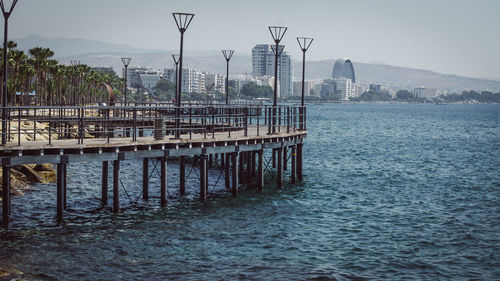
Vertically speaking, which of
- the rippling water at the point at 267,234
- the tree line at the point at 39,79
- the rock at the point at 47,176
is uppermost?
the tree line at the point at 39,79

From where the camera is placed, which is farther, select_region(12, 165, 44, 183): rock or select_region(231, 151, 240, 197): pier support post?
select_region(12, 165, 44, 183): rock

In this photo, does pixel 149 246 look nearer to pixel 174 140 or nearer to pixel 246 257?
pixel 246 257

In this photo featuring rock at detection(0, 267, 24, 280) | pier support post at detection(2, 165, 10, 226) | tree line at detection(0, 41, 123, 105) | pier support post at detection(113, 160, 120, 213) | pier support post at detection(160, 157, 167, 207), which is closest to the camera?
rock at detection(0, 267, 24, 280)

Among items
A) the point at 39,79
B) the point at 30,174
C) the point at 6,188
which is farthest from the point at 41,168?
the point at 39,79

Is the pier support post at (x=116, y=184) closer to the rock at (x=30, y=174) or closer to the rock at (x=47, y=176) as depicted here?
the rock at (x=30, y=174)

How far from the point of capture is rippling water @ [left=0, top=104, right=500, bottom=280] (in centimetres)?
2434

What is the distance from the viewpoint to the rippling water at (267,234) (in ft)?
79.9

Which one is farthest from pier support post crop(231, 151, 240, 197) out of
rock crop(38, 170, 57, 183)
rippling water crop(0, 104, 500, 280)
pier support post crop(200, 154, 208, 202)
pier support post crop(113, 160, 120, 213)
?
rock crop(38, 170, 57, 183)

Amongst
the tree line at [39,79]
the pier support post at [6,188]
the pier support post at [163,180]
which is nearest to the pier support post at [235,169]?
the pier support post at [163,180]

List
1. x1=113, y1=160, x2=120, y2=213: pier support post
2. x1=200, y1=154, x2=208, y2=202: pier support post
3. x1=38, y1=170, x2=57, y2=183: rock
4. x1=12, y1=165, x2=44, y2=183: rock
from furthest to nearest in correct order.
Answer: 1. x1=38, y1=170, x2=57, y2=183: rock
2. x1=12, y1=165, x2=44, y2=183: rock
3. x1=200, y1=154, x2=208, y2=202: pier support post
4. x1=113, y1=160, x2=120, y2=213: pier support post

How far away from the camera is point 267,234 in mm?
30141

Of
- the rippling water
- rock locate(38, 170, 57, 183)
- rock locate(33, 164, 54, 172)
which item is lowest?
the rippling water

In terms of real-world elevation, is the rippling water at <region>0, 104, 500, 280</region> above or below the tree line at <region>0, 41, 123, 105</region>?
below

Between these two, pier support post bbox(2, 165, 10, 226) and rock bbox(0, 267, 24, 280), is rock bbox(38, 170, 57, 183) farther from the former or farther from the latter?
rock bbox(0, 267, 24, 280)
